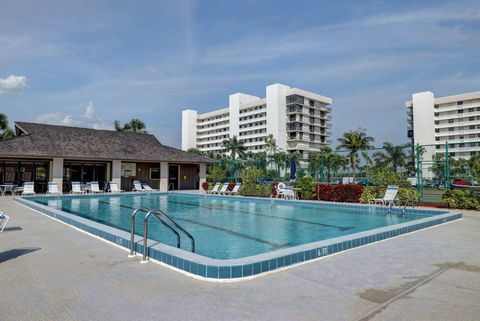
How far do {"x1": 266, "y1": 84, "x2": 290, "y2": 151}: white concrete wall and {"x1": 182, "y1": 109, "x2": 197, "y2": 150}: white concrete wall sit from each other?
1299 inches

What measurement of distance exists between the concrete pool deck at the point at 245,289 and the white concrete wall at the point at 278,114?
7602cm

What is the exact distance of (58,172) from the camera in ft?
70.8

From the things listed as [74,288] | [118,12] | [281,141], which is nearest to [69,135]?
[118,12]

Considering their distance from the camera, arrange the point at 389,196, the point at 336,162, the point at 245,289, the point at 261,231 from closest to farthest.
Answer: the point at 245,289 < the point at 261,231 < the point at 389,196 < the point at 336,162

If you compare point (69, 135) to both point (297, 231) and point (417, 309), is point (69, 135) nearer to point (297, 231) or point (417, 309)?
point (297, 231)

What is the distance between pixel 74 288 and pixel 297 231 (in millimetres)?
6572

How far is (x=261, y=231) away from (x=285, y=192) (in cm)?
810

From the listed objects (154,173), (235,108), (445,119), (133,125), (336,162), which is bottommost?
(154,173)

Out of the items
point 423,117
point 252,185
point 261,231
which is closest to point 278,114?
point 423,117

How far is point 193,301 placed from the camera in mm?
3461

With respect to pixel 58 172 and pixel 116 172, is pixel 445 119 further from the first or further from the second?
pixel 58 172

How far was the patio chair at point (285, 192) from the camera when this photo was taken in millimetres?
17016

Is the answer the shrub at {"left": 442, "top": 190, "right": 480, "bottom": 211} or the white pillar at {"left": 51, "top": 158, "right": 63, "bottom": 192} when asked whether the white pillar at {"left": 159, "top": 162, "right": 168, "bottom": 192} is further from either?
the shrub at {"left": 442, "top": 190, "right": 480, "bottom": 211}

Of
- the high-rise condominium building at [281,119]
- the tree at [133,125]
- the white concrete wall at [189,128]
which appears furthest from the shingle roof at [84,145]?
→ the white concrete wall at [189,128]
